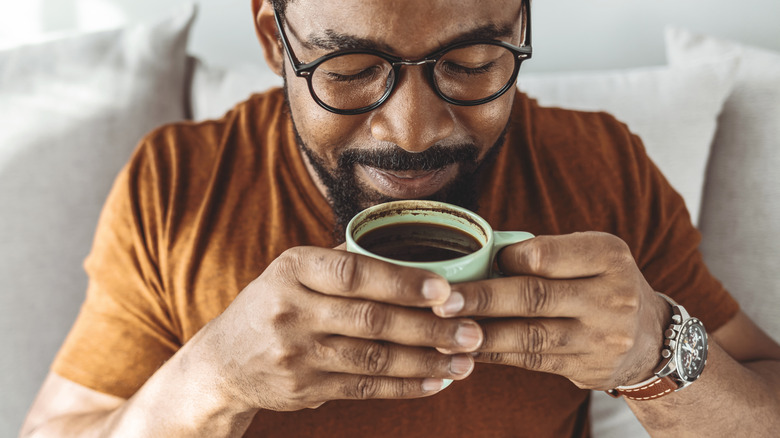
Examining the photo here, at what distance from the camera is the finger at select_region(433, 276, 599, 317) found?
0.63 m

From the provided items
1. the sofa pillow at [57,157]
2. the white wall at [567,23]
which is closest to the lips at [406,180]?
the sofa pillow at [57,157]

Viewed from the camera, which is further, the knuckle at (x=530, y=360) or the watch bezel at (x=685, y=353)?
the watch bezel at (x=685, y=353)

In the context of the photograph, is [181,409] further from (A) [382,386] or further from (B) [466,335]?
(B) [466,335]

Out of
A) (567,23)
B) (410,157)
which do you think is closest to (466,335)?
(410,157)

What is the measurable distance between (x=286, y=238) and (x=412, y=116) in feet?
1.15

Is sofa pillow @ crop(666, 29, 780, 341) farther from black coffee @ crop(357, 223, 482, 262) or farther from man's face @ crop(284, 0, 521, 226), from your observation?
black coffee @ crop(357, 223, 482, 262)

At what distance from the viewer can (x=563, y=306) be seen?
27.9 inches

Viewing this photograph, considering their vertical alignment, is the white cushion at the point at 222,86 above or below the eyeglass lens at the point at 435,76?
below

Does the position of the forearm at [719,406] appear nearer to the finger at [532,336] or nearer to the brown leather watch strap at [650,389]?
the brown leather watch strap at [650,389]

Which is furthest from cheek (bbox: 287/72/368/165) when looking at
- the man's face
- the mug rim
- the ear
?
the mug rim

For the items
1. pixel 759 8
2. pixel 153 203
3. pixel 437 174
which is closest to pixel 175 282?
pixel 153 203

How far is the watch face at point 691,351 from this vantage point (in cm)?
88

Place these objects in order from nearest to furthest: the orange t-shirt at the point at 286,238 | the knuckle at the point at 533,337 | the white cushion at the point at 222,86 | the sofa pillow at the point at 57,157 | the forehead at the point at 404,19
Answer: the knuckle at the point at 533,337
the forehead at the point at 404,19
the orange t-shirt at the point at 286,238
the sofa pillow at the point at 57,157
the white cushion at the point at 222,86

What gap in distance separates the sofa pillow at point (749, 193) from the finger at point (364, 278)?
1.12 meters
